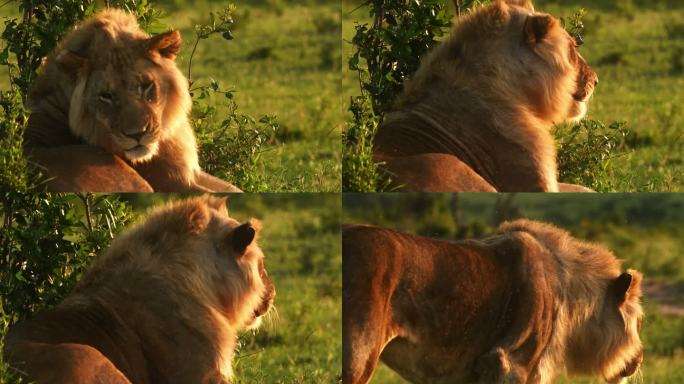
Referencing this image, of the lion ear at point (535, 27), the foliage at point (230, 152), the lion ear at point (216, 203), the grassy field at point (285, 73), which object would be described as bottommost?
the grassy field at point (285, 73)

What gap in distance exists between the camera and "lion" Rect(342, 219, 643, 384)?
20.9 ft

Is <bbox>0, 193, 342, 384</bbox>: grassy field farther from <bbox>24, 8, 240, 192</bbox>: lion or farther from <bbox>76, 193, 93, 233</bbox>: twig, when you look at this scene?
<bbox>24, 8, 240, 192</bbox>: lion

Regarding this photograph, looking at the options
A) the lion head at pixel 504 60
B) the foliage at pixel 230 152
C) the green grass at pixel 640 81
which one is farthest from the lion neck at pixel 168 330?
the green grass at pixel 640 81

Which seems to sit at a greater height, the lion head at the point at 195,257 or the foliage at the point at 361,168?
the foliage at the point at 361,168

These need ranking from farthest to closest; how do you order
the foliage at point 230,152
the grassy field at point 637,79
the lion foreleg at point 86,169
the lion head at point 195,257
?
the grassy field at point 637,79 → the foliage at point 230,152 → the lion foreleg at point 86,169 → the lion head at point 195,257

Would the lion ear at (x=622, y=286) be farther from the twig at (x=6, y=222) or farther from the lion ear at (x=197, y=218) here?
the twig at (x=6, y=222)

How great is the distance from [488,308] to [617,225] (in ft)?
19.2

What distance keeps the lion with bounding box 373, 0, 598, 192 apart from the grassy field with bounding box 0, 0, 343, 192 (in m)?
1.46

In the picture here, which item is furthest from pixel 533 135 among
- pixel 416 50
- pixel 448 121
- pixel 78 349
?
pixel 78 349

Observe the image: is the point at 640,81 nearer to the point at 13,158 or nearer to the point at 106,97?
the point at 106,97

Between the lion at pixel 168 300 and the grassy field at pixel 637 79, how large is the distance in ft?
9.73

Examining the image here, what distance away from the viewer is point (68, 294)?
7285mm

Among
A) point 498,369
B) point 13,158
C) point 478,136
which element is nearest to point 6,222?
point 13,158

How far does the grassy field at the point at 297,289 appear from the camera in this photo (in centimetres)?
879
